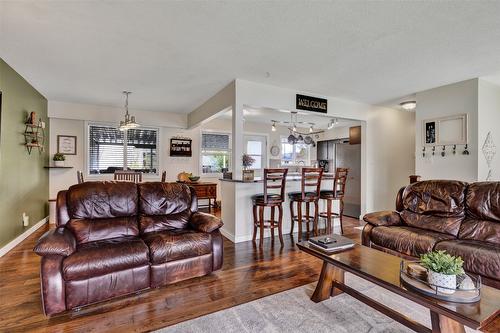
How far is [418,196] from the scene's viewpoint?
10.2 feet

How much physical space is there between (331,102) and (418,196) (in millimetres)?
2604

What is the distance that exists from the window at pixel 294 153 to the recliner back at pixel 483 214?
17.9 ft

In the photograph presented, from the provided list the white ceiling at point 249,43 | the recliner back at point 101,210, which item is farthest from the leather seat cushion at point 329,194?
the recliner back at point 101,210

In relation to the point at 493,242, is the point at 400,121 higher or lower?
higher

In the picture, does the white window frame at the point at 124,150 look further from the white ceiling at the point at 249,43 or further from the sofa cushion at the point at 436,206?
the sofa cushion at the point at 436,206

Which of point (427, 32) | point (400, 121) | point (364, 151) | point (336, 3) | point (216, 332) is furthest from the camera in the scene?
point (400, 121)

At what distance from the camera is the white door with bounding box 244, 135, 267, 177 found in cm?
754

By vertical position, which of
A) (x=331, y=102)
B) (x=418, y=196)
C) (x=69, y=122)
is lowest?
(x=418, y=196)

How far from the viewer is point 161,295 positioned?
2281 mm

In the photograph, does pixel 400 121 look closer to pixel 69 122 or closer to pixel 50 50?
pixel 50 50

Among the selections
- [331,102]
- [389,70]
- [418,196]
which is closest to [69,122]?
[331,102]

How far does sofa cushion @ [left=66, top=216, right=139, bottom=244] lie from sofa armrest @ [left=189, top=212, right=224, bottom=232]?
61 cm

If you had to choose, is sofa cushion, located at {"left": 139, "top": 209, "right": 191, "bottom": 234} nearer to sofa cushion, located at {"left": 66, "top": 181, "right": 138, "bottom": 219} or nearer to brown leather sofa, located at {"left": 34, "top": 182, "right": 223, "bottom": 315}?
brown leather sofa, located at {"left": 34, "top": 182, "right": 223, "bottom": 315}

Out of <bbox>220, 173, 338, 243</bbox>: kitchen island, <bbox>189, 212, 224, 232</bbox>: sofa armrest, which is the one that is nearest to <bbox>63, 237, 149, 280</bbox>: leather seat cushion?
<bbox>189, 212, 224, 232</bbox>: sofa armrest
